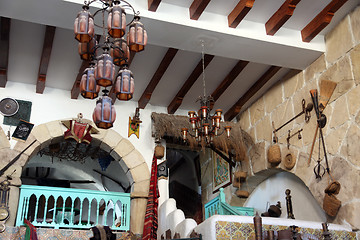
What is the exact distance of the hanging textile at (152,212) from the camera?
20.1ft

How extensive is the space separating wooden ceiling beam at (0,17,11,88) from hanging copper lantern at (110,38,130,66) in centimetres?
226

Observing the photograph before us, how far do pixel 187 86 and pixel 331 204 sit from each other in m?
3.01

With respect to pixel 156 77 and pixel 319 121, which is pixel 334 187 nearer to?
pixel 319 121

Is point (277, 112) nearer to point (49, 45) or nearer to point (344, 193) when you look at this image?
point (344, 193)

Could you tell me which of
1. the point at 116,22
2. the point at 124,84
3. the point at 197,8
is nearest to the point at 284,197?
the point at 197,8

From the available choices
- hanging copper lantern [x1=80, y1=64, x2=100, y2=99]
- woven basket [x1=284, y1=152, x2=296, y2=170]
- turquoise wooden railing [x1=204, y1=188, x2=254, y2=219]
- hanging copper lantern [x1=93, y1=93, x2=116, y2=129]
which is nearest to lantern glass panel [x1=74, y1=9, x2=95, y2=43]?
hanging copper lantern [x1=80, y1=64, x2=100, y2=99]

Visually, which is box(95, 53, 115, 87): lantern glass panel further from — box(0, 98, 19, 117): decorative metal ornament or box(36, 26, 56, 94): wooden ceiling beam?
box(0, 98, 19, 117): decorative metal ornament

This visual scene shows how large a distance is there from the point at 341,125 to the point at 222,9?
2.10 m

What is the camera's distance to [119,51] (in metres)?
3.78

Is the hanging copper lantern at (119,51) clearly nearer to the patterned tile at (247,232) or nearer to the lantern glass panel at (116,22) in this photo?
the lantern glass panel at (116,22)

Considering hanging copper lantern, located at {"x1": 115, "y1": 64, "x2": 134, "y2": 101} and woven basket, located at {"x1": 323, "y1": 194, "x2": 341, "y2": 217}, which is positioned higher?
hanging copper lantern, located at {"x1": 115, "y1": 64, "x2": 134, "y2": 101}

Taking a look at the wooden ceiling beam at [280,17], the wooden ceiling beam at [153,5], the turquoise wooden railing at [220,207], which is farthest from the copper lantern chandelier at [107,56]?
the turquoise wooden railing at [220,207]

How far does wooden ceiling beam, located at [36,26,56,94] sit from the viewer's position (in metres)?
5.60

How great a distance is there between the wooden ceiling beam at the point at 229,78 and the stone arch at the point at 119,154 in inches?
66.4
